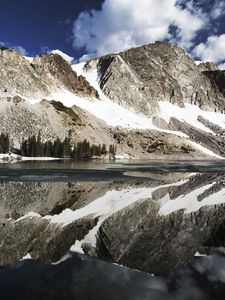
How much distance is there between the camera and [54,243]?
2005 cm

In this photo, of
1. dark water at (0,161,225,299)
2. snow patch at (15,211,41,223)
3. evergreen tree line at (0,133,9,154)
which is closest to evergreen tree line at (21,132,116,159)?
evergreen tree line at (0,133,9,154)

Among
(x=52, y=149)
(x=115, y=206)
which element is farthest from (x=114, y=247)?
(x=52, y=149)

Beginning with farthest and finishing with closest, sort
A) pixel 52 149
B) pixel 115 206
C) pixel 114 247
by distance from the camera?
pixel 52 149, pixel 115 206, pixel 114 247

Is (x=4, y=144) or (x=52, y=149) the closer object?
(x=4, y=144)

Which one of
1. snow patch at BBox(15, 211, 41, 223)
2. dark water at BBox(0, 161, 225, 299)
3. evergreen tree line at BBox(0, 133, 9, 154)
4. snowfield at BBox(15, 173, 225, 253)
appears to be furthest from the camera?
evergreen tree line at BBox(0, 133, 9, 154)

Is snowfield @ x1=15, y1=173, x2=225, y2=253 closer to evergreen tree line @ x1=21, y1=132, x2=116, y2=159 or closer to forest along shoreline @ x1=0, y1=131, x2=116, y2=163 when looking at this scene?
forest along shoreline @ x1=0, y1=131, x2=116, y2=163

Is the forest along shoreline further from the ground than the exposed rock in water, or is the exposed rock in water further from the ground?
the forest along shoreline

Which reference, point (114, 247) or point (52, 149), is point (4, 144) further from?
point (114, 247)

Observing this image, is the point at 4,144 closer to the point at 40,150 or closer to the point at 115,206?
the point at 40,150

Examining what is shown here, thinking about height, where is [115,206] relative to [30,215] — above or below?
above

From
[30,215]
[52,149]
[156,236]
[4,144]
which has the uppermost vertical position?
[4,144]

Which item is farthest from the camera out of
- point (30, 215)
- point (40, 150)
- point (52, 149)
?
point (52, 149)

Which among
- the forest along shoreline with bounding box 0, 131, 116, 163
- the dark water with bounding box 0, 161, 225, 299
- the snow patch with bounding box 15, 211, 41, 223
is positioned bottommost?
the snow patch with bounding box 15, 211, 41, 223

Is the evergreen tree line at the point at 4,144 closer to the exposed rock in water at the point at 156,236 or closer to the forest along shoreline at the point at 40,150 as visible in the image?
the forest along shoreline at the point at 40,150
